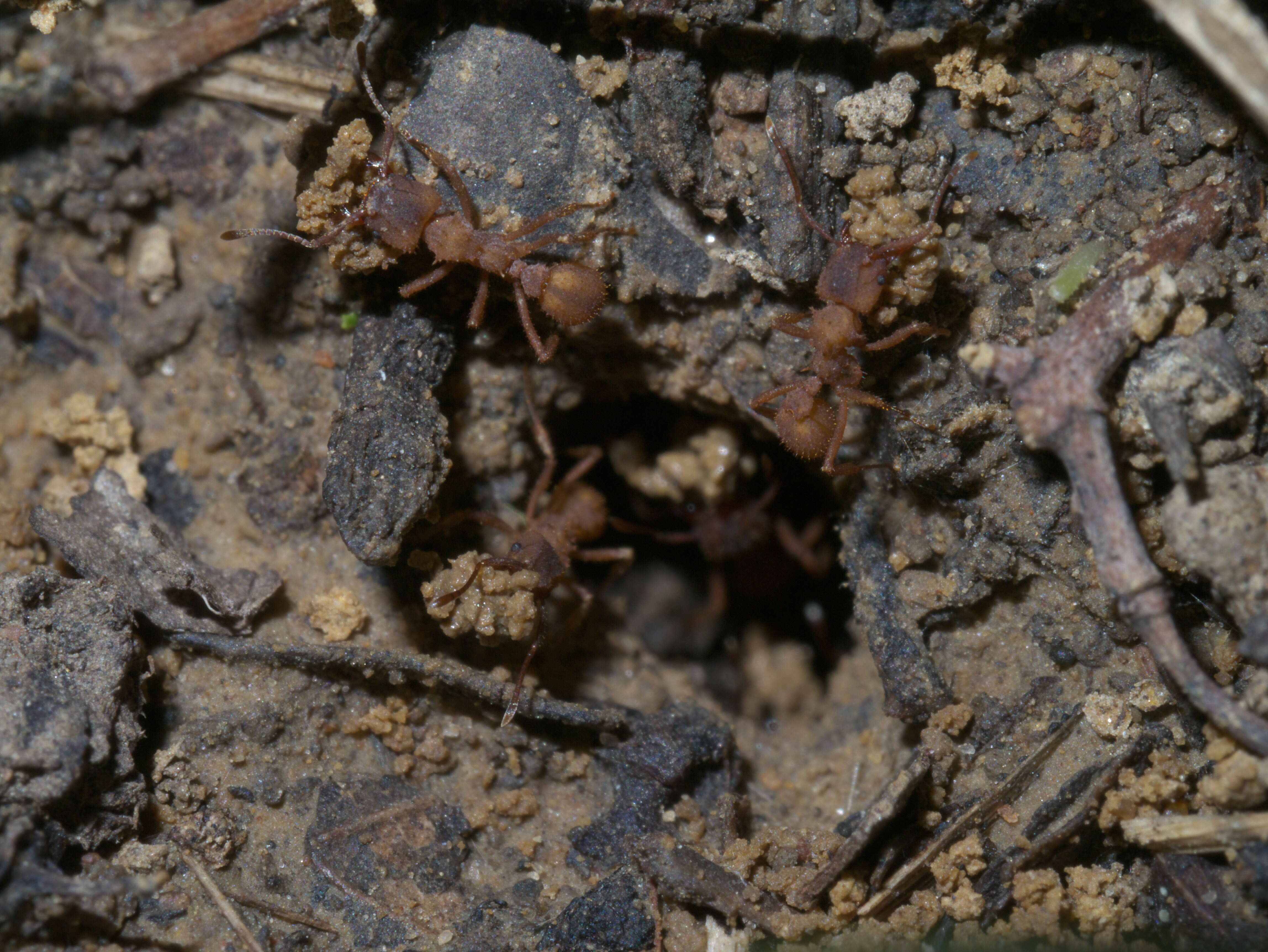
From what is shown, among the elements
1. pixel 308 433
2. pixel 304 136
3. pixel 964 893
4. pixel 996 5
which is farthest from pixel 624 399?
pixel 964 893

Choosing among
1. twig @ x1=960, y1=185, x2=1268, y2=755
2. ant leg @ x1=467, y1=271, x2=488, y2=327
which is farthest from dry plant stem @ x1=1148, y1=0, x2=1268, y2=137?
ant leg @ x1=467, y1=271, x2=488, y2=327

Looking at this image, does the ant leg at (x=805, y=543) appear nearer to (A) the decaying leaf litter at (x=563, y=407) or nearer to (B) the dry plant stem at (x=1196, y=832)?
(A) the decaying leaf litter at (x=563, y=407)

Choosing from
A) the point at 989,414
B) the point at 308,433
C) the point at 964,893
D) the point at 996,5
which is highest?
the point at 996,5

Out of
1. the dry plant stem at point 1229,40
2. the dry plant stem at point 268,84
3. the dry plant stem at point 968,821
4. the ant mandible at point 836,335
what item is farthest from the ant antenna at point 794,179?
the dry plant stem at point 968,821

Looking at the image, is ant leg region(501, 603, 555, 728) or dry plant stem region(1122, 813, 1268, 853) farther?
ant leg region(501, 603, 555, 728)

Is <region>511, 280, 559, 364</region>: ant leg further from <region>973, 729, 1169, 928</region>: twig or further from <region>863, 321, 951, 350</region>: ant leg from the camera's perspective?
<region>973, 729, 1169, 928</region>: twig

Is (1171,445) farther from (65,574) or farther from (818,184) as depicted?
→ (65,574)
